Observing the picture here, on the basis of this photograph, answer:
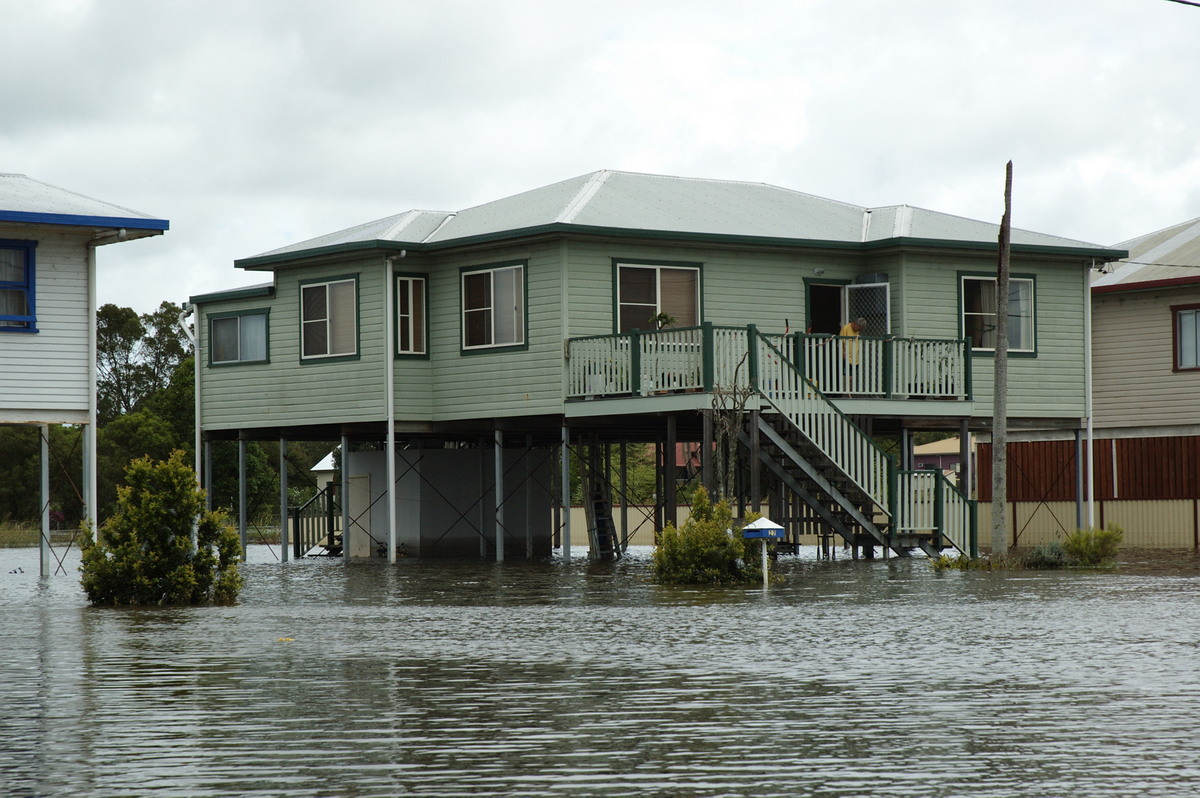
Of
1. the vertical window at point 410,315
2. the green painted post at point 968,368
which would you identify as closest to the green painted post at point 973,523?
the green painted post at point 968,368

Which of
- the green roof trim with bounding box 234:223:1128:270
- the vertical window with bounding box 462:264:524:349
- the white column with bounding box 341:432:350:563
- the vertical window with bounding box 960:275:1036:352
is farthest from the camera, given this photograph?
the vertical window with bounding box 960:275:1036:352

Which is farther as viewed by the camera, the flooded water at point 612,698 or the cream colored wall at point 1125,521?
the cream colored wall at point 1125,521

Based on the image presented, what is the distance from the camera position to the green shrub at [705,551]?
20906 millimetres

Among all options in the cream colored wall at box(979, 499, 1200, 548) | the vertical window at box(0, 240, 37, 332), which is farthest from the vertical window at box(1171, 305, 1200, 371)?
the vertical window at box(0, 240, 37, 332)

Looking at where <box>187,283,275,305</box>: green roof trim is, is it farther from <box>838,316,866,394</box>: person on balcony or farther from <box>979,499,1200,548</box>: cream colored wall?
<box>979,499,1200,548</box>: cream colored wall

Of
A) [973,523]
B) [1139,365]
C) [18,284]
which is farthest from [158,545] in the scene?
[1139,365]

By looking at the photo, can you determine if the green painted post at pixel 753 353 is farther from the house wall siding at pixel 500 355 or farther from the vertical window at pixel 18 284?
the vertical window at pixel 18 284

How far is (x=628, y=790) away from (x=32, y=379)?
1909 cm

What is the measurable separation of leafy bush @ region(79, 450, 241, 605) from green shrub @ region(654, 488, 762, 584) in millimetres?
5469

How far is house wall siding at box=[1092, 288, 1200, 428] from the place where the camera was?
36.0 meters

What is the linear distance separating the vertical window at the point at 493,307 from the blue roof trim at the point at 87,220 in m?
6.65

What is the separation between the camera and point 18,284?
2417cm

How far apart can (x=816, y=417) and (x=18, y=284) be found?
39.3 feet

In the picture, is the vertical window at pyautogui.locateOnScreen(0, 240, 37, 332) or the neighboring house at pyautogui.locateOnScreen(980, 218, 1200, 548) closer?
the vertical window at pyautogui.locateOnScreen(0, 240, 37, 332)
